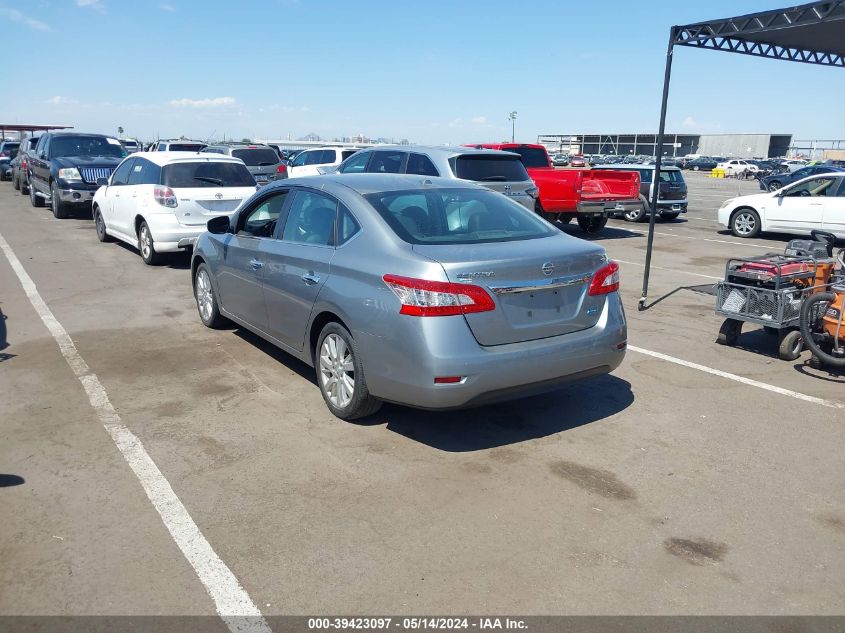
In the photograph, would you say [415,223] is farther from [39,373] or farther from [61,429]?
[39,373]

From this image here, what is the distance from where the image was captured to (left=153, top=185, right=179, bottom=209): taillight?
1055 centimetres

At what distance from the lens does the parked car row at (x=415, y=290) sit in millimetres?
4242

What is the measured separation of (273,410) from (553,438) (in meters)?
2.04

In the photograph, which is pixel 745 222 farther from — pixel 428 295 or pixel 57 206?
pixel 57 206

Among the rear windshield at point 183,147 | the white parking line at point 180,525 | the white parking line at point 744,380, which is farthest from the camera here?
the rear windshield at point 183,147

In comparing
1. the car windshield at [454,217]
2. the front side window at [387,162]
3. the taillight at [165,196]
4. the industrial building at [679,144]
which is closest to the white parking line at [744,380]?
the car windshield at [454,217]

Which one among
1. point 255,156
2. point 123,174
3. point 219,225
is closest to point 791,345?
point 219,225

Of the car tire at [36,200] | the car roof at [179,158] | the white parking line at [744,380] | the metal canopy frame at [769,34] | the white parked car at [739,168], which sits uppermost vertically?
the metal canopy frame at [769,34]

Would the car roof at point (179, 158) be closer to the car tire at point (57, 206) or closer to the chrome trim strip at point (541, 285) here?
the car tire at point (57, 206)

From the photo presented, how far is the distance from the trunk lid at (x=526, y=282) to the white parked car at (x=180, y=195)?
7039mm

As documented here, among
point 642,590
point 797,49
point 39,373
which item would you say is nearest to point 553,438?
point 642,590

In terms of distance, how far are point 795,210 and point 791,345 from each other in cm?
1028

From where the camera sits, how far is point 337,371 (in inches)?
196

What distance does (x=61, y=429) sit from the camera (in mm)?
4875
